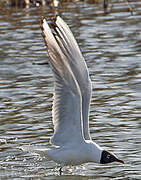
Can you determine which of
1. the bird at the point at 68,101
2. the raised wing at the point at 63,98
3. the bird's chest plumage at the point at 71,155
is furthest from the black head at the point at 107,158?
the raised wing at the point at 63,98

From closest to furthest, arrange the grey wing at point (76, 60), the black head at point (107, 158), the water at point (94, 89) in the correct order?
the grey wing at point (76, 60)
the black head at point (107, 158)
the water at point (94, 89)

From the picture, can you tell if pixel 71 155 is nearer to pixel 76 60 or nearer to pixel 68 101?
pixel 68 101

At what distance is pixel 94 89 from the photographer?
484 inches

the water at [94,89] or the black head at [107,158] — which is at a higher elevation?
the black head at [107,158]

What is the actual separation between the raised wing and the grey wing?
0.24 feet

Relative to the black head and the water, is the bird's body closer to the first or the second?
the black head

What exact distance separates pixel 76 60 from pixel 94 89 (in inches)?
173

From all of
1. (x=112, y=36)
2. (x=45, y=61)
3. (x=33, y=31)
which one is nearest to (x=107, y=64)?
(x=45, y=61)

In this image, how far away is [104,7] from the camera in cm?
2030

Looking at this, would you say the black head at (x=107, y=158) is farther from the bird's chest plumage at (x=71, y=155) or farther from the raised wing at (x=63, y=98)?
the raised wing at (x=63, y=98)

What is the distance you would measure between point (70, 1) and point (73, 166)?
1320 cm

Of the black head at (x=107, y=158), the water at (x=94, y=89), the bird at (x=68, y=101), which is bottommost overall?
the water at (x=94, y=89)

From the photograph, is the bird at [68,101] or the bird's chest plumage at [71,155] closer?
the bird at [68,101]

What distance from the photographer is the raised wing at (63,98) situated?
25.4ft
